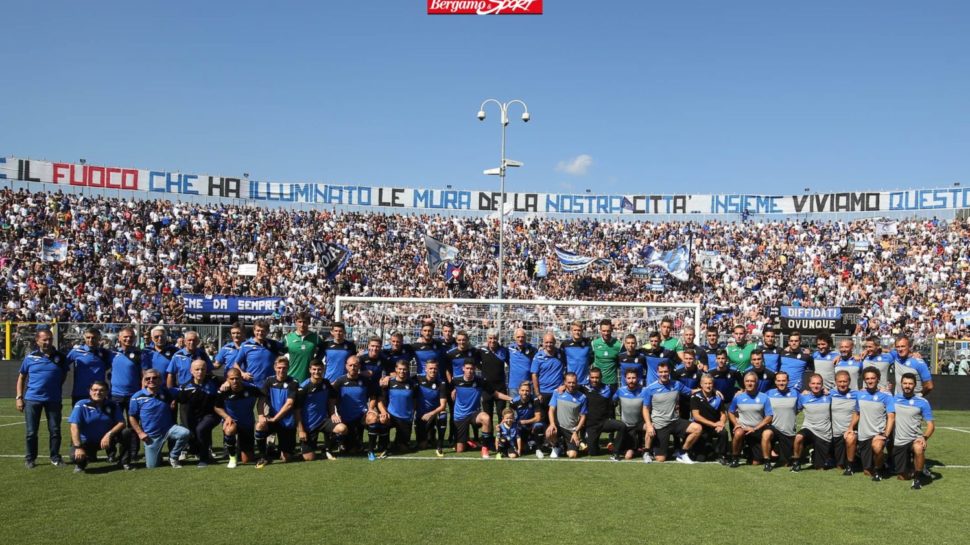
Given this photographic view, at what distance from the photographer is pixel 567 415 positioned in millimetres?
10797

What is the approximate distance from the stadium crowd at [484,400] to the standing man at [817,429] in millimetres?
19

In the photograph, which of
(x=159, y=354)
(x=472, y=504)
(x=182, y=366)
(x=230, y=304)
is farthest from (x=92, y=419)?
(x=230, y=304)

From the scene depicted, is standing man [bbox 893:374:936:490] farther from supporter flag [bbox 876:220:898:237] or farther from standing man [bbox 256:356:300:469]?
supporter flag [bbox 876:220:898:237]

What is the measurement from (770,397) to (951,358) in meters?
11.7

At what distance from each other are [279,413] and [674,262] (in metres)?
26.3

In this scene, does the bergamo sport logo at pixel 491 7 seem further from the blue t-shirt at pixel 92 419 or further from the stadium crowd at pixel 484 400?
the blue t-shirt at pixel 92 419

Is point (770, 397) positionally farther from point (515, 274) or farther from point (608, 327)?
point (515, 274)

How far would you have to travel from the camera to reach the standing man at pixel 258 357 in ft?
34.8

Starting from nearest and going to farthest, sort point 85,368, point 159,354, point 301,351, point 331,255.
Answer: point 85,368 → point 159,354 → point 301,351 → point 331,255

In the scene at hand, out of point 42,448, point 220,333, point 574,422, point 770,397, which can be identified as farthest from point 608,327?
point 220,333

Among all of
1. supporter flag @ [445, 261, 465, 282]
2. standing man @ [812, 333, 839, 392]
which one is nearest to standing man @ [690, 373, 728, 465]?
standing man @ [812, 333, 839, 392]

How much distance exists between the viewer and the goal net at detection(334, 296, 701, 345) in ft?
53.1

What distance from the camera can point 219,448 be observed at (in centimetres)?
1076

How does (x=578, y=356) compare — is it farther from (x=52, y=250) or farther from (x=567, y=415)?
(x=52, y=250)
